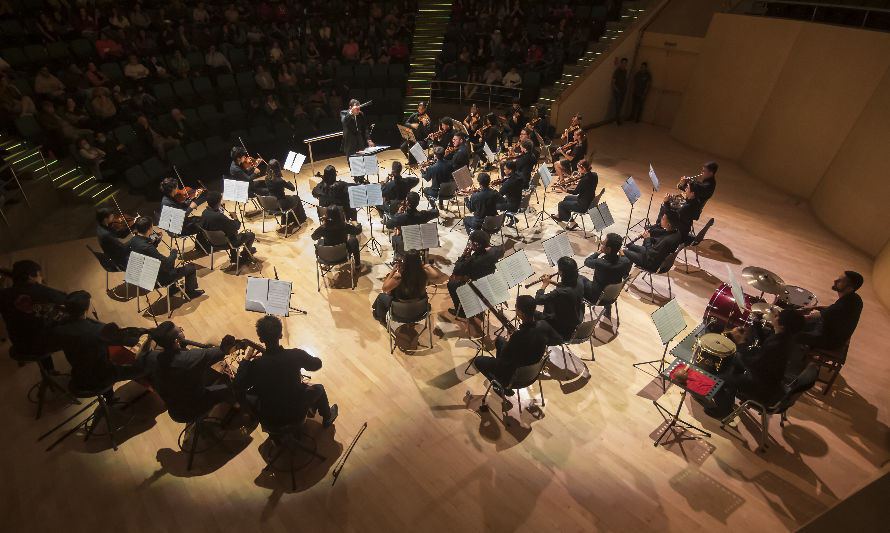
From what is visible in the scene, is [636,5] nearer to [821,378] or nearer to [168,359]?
[821,378]

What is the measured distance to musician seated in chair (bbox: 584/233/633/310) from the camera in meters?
5.07

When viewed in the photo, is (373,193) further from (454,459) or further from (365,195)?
(454,459)

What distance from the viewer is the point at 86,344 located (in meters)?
→ 4.22

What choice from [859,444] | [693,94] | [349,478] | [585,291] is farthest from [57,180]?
[693,94]

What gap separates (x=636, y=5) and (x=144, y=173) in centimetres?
1336

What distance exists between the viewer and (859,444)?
14.9 ft

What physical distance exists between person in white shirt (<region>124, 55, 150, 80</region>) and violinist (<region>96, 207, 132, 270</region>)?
6.16 meters

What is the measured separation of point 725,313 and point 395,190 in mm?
4998

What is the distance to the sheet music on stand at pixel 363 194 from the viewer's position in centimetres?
664

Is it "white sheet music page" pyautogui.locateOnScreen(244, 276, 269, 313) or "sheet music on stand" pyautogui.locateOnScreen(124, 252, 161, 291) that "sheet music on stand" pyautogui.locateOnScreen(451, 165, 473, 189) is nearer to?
"white sheet music page" pyautogui.locateOnScreen(244, 276, 269, 313)

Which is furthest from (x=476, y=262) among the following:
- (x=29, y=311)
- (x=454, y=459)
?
(x=29, y=311)

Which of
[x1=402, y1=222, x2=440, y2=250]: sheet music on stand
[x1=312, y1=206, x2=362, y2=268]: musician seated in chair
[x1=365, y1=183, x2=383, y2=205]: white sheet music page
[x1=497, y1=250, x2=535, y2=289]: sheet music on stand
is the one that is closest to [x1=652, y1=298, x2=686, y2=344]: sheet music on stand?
[x1=497, y1=250, x2=535, y2=289]: sheet music on stand

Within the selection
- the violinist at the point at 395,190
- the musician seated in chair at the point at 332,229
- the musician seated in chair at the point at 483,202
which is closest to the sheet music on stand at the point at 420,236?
the musician seated in chair at the point at 332,229

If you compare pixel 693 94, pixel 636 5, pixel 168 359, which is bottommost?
pixel 168 359
